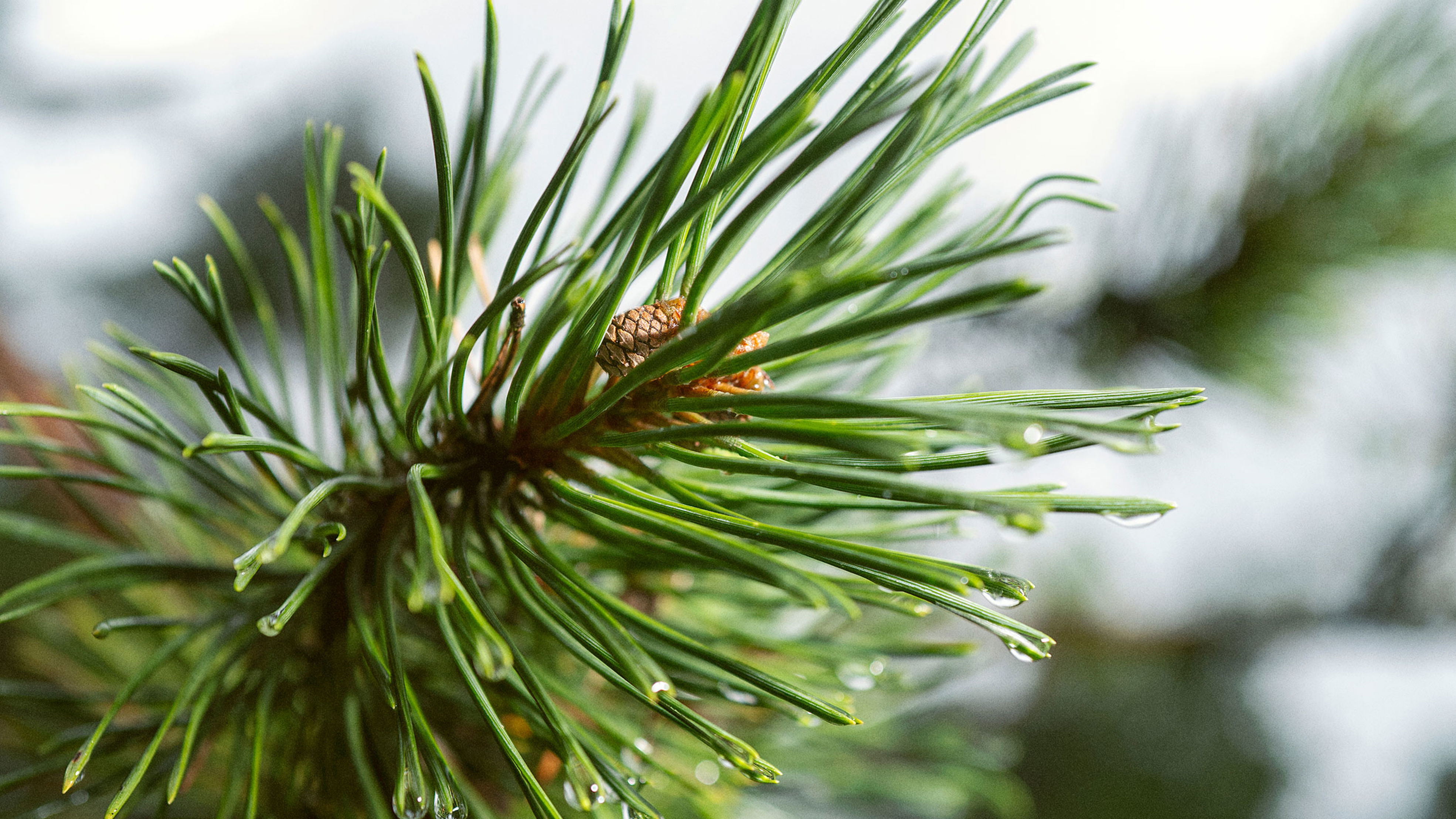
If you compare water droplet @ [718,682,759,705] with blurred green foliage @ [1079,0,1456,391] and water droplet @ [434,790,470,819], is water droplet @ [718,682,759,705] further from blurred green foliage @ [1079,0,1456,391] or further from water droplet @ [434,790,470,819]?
blurred green foliage @ [1079,0,1456,391]

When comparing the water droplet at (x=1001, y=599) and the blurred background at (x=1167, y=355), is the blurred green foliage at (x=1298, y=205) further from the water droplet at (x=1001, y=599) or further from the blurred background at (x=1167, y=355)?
the water droplet at (x=1001, y=599)

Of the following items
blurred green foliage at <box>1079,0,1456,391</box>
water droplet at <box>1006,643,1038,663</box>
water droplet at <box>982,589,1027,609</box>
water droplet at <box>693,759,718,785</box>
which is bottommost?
water droplet at <box>693,759,718,785</box>

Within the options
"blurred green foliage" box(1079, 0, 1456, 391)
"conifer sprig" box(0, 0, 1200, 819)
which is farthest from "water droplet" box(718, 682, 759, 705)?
"blurred green foliage" box(1079, 0, 1456, 391)

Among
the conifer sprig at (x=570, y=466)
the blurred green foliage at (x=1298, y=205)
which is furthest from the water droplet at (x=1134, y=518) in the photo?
the blurred green foliage at (x=1298, y=205)

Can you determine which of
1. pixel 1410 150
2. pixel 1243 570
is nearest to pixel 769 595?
pixel 1410 150

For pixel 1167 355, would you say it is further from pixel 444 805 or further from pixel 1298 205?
pixel 444 805

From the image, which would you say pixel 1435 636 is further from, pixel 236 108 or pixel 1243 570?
pixel 236 108

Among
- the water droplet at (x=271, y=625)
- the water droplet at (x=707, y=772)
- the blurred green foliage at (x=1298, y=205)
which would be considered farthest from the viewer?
the blurred green foliage at (x=1298, y=205)

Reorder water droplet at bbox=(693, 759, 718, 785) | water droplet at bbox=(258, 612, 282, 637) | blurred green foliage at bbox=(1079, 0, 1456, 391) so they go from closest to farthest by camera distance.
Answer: water droplet at bbox=(258, 612, 282, 637) < water droplet at bbox=(693, 759, 718, 785) < blurred green foliage at bbox=(1079, 0, 1456, 391)
